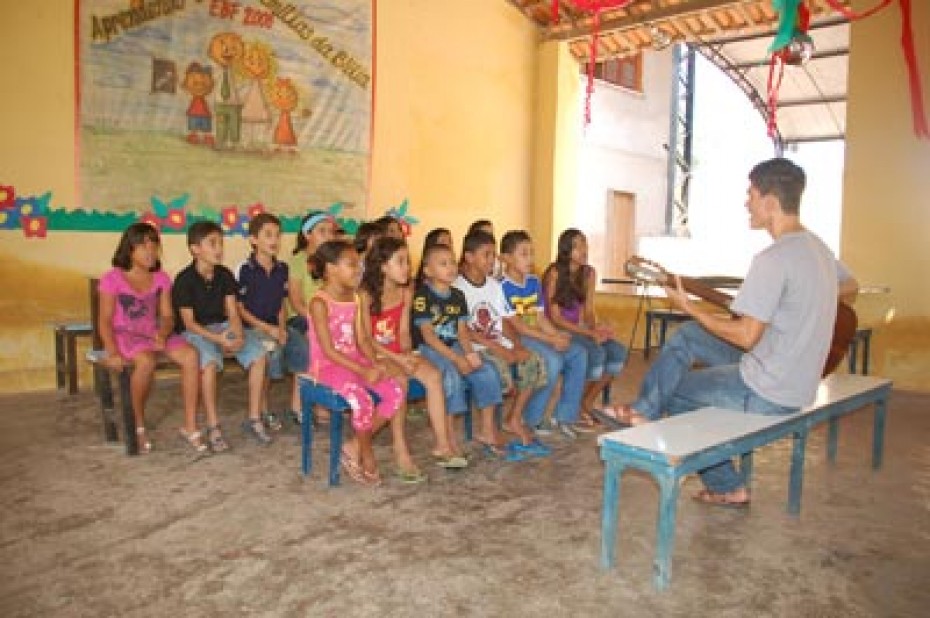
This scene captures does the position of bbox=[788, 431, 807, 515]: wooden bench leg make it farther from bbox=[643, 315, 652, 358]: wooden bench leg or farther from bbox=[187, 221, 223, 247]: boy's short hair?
bbox=[643, 315, 652, 358]: wooden bench leg

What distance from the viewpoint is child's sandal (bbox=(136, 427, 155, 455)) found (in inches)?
149

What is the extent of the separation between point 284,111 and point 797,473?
4827mm

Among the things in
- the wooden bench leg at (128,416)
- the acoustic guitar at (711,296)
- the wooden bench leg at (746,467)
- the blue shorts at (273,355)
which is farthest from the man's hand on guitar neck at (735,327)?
the wooden bench leg at (128,416)

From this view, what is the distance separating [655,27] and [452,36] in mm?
2054

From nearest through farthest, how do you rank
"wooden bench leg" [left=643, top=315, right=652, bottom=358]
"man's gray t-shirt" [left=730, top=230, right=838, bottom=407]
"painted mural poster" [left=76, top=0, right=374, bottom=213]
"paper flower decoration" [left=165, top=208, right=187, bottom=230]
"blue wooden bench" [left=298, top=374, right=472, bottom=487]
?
1. "man's gray t-shirt" [left=730, top=230, right=838, bottom=407]
2. "blue wooden bench" [left=298, top=374, right=472, bottom=487]
3. "painted mural poster" [left=76, top=0, right=374, bottom=213]
4. "paper flower decoration" [left=165, top=208, right=187, bottom=230]
5. "wooden bench leg" [left=643, top=315, right=652, bottom=358]

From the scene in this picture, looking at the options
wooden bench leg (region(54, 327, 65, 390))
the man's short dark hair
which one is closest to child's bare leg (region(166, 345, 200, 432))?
wooden bench leg (region(54, 327, 65, 390))

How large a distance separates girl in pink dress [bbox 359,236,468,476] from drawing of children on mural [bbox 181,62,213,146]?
9.19 ft

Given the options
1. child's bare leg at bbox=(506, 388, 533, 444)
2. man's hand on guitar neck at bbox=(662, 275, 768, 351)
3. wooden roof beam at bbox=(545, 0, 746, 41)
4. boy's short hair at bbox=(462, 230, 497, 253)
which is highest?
wooden roof beam at bbox=(545, 0, 746, 41)

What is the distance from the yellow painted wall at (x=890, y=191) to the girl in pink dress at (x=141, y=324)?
5.49 m

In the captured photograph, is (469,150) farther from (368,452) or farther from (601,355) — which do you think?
(368,452)

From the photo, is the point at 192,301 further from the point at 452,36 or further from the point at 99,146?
the point at 452,36

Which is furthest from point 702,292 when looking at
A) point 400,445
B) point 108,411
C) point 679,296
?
point 108,411

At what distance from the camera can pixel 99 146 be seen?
5.28 m

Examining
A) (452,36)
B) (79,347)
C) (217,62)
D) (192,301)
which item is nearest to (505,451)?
(192,301)
